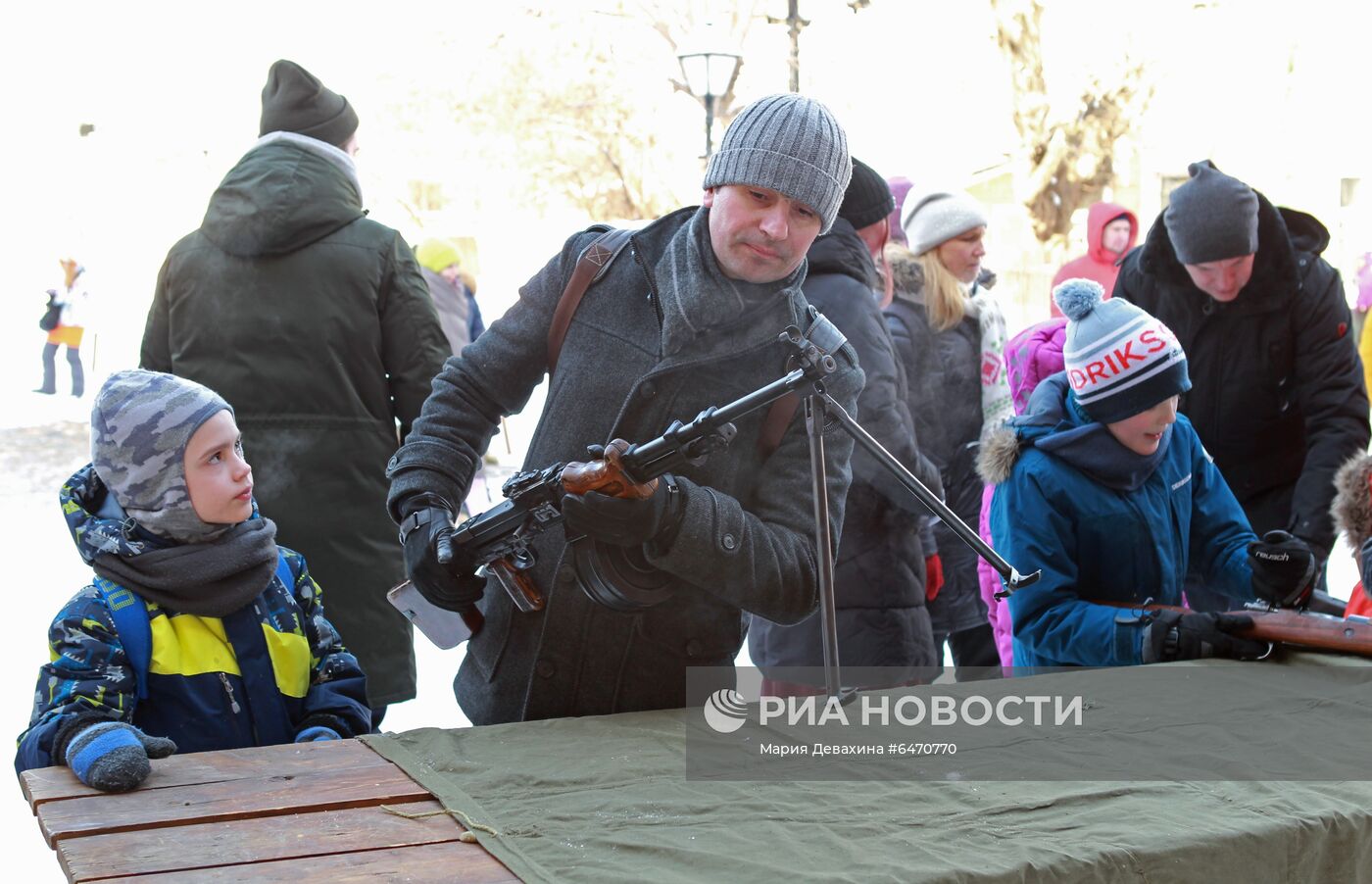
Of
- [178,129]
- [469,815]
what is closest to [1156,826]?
[469,815]

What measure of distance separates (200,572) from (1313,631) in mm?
1796

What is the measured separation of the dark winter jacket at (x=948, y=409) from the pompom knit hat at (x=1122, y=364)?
48.6 inches

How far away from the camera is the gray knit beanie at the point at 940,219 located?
4152 millimetres

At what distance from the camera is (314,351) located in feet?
10.6

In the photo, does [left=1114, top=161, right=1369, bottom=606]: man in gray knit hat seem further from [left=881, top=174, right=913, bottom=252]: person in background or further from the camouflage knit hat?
the camouflage knit hat

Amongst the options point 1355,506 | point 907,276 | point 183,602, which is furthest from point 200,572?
point 907,276

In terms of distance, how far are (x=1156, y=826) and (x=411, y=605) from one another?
1142 mm

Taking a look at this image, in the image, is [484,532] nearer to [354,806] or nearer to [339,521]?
[354,806]

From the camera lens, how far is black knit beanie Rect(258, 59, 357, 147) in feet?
11.2

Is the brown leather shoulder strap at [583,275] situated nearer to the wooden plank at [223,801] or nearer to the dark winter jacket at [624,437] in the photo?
the dark winter jacket at [624,437]

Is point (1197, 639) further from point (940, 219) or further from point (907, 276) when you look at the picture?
point (940, 219)

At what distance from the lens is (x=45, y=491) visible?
1034cm

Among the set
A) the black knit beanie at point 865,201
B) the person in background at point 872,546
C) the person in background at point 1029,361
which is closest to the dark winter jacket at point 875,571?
the person in background at point 872,546

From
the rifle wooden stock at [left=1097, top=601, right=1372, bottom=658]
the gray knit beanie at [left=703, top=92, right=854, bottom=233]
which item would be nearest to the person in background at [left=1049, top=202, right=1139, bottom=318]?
the rifle wooden stock at [left=1097, top=601, right=1372, bottom=658]
